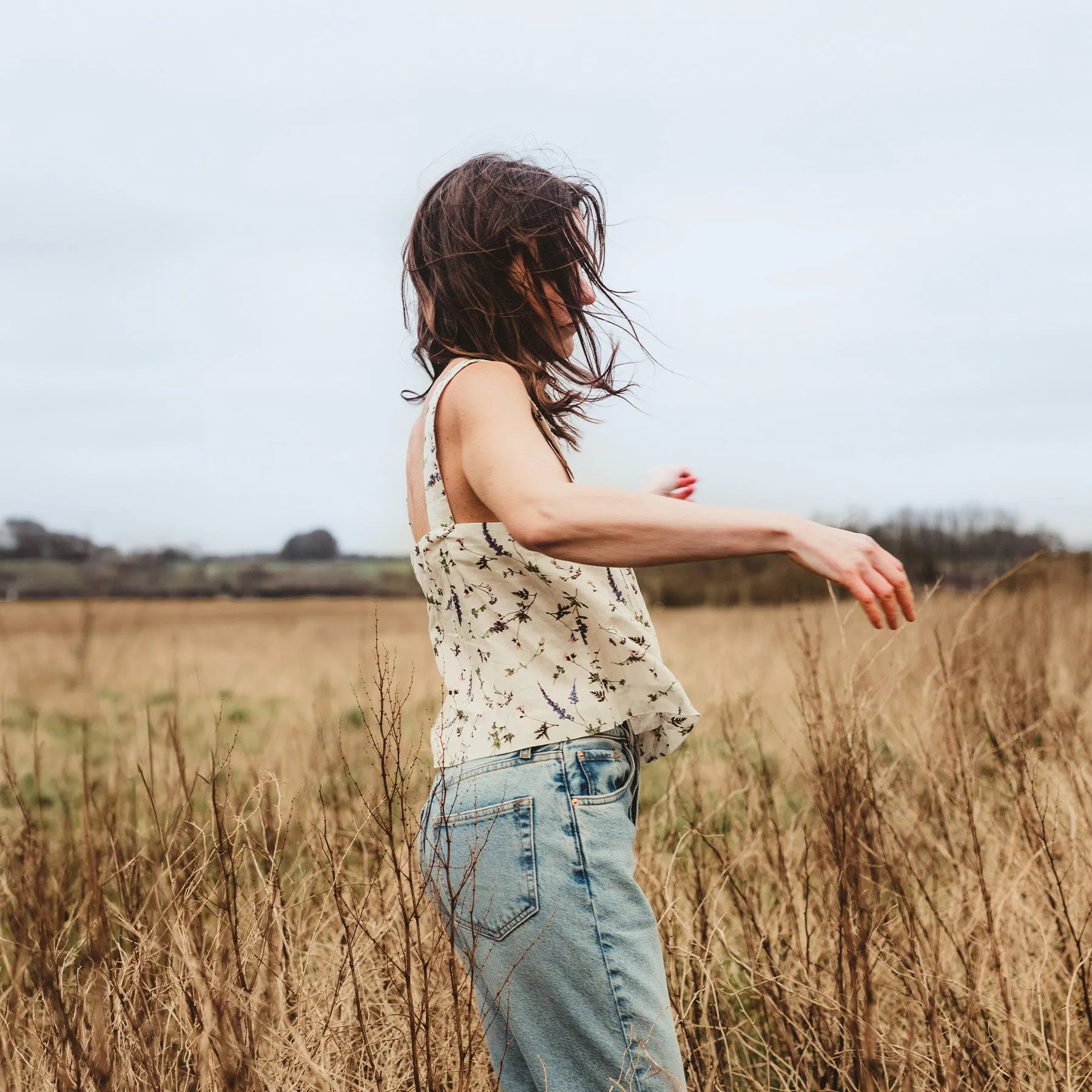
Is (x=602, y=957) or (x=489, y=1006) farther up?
(x=602, y=957)

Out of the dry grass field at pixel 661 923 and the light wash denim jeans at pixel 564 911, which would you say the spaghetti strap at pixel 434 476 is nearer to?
Result: the dry grass field at pixel 661 923

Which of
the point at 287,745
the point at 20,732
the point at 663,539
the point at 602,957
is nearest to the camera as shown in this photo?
the point at 663,539

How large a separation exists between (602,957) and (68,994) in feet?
5.68

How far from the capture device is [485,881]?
127cm

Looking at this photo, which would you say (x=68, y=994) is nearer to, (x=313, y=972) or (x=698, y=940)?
(x=313, y=972)

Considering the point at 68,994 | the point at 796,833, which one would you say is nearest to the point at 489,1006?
the point at 68,994

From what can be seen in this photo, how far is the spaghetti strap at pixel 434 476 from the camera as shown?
1354mm

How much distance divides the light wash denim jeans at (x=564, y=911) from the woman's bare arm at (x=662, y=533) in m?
0.28

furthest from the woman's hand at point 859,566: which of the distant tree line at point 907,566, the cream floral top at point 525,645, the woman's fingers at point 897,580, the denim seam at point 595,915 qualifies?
the distant tree line at point 907,566

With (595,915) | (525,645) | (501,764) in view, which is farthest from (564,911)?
(525,645)

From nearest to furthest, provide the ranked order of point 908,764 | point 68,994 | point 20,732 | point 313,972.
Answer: point 68,994 → point 313,972 → point 908,764 → point 20,732

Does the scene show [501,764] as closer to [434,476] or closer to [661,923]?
[434,476]

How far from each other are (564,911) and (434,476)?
564mm

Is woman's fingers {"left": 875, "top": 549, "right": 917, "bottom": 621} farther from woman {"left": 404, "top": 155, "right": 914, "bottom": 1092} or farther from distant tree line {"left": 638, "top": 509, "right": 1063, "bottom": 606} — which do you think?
distant tree line {"left": 638, "top": 509, "right": 1063, "bottom": 606}
